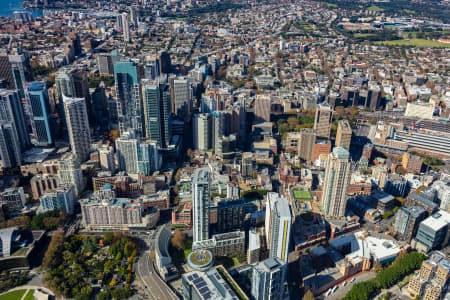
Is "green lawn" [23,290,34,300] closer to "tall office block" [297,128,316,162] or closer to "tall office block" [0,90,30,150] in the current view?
"tall office block" [0,90,30,150]

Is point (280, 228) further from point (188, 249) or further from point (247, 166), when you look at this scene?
point (247, 166)

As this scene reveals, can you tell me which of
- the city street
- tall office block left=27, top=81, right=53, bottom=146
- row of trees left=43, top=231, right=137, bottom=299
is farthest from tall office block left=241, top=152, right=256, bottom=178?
tall office block left=27, top=81, right=53, bottom=146

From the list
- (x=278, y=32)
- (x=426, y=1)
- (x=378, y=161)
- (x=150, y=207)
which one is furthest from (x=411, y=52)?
(x=150, y=207)

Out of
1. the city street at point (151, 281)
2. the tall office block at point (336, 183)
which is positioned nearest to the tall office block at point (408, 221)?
the tall office block at point (336, 183)

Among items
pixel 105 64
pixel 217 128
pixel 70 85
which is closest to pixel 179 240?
pixel 217 128

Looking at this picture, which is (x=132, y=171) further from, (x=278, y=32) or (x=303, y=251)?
(x=278, y=32)

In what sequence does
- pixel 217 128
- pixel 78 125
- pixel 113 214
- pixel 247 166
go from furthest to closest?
pixel 217 128 → pixel 78 125 → pixel 247 166 → pixel 113 214
